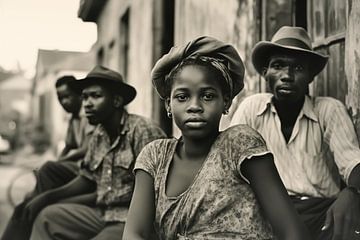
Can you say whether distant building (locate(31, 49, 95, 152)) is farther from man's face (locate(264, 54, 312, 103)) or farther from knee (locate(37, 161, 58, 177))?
man's face (locate(264, 54, 312, 103))

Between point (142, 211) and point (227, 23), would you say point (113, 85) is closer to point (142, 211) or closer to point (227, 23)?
point (227, 23)

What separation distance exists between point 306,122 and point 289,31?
57cm

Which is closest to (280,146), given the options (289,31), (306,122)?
(306,122)

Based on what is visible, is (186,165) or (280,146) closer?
(186,165)

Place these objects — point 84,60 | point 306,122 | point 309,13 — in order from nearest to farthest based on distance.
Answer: point 306,122, point 309,13, point 84,60

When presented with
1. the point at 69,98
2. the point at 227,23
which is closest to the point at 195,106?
the point at 227,23

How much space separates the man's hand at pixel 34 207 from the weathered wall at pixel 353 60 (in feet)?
7.86

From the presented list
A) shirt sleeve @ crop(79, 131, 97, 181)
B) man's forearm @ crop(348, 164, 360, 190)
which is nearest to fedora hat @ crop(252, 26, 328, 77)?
man's forearm @ crop(348, 164, 360, 190)

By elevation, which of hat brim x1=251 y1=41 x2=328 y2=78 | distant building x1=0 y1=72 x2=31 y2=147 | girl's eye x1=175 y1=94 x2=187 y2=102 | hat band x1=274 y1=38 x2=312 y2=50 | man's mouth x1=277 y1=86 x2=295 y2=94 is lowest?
distant building x1=0 y1=72 x2=31 y2=147

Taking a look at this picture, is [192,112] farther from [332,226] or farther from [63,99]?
[63,99]

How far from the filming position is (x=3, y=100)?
210ft

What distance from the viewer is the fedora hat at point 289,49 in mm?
3787

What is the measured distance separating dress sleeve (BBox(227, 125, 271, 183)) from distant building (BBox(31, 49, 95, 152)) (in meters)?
36.9

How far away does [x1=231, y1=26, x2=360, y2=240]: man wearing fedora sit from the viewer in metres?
3.71
